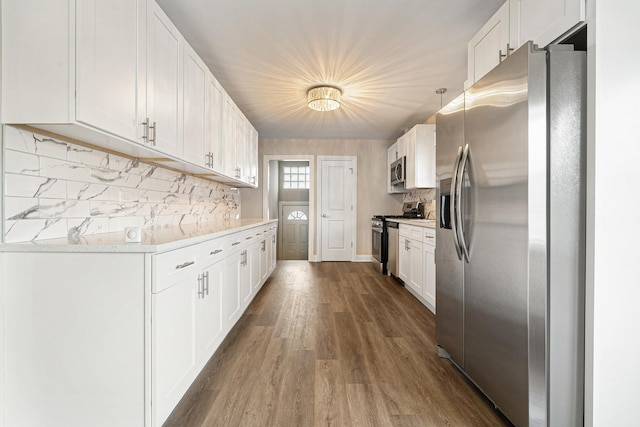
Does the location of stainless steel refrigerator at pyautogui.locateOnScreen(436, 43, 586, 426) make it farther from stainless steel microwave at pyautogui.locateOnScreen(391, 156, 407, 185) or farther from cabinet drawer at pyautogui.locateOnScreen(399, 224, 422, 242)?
stainless steel microwave at pyautogui.locateOnScreen(391, 156, 407, 185)

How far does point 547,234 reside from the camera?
51.1 inches

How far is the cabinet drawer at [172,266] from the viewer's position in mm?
1300

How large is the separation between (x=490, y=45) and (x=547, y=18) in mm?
585

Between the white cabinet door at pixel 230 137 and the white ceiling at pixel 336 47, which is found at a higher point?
the white ceiling at pixel 336 47

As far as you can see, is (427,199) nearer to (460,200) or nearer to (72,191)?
(460,200)

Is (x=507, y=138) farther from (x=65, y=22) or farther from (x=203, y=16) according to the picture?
(x=203, y=16)

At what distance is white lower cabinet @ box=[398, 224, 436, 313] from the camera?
3016 millimetres

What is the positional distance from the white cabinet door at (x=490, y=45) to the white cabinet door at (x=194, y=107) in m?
2.22

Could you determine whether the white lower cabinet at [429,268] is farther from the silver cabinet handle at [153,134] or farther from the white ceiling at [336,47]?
the silver cabinet handle at [153,134]

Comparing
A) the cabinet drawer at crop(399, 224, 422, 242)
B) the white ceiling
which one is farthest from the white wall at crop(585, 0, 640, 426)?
the cabinet drawer at crop(399, 224, 422, 242)

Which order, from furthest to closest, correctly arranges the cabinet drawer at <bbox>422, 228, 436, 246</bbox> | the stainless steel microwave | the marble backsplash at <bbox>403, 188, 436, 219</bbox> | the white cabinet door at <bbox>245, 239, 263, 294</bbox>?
the stainless steel microwave < the marble backsplash at <bbox>403, 188, 436, 219</bbox> < the white cabinet door at <bbox>245, 239, 263, 294</bbox> < the cabinet drawer at <bbox>422, 228, 436, 246</bbox>

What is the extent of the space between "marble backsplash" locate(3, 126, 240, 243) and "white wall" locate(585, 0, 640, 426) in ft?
8.28

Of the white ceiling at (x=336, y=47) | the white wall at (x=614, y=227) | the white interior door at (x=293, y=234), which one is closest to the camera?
the white wall at (x=614, y=227)

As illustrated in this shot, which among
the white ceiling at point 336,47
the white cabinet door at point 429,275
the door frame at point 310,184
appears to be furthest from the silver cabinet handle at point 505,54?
the door frame at point 310,184
